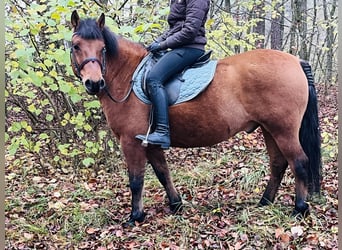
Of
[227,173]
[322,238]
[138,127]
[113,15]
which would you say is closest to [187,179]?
[227,173]

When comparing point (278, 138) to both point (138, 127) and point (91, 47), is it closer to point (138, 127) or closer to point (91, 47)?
point (138, 127)

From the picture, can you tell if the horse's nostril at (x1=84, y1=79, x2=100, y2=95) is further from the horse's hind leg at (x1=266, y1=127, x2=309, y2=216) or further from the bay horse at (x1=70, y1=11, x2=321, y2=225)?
the horse's hind leg at (x1=266, y1=127, x2=309, y2=216)

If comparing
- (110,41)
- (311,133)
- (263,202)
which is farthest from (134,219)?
(311,133)

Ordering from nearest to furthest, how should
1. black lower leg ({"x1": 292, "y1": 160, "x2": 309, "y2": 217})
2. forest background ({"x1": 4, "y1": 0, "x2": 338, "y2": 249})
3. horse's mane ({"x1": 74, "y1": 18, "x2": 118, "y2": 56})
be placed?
horse's mane ({"x1": 74, "y1": 18, "x2": 118, "y2": 56}) < forest background ({"x1": 4, "y1": 0, "x2": 338, "y2": 249}) < black lower leg ({"x1": 292, "y1": 160, "x2": 309, "y2": 217})

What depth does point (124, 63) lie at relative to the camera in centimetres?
368

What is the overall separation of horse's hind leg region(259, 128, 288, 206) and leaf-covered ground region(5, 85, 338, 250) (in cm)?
13

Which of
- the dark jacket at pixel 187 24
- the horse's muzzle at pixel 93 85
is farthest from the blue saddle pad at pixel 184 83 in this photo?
the horse's muzzle at pixel 93 85

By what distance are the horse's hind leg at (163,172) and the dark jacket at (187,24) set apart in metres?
1.05

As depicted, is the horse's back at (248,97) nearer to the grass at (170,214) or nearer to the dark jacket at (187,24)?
the dark jacket at (187,24)

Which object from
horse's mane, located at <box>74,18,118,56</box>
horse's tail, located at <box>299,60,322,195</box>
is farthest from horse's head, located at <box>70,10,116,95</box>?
horse's tail, located at <box>299,60,322,195</box>

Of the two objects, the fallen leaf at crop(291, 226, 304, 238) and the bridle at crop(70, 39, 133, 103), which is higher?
the bridle at crop(70, 39, 133, 103)

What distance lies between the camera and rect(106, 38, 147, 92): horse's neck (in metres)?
3.63

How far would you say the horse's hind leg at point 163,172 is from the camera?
3.86 m

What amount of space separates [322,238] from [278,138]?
3.01 feet
